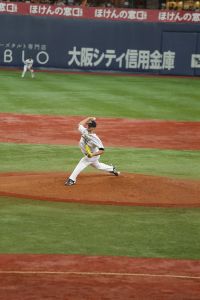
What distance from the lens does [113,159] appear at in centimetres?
1942

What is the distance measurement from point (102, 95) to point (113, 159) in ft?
45.7

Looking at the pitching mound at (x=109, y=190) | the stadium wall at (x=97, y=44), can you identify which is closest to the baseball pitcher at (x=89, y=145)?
the pitching mound at (x=109, y=190)

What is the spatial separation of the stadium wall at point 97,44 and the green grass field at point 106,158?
5417 millimetres

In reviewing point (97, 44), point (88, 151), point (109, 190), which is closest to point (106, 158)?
point (109, 190)

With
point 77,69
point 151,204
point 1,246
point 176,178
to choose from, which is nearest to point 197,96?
point 77,69

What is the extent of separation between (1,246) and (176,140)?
40.8ft

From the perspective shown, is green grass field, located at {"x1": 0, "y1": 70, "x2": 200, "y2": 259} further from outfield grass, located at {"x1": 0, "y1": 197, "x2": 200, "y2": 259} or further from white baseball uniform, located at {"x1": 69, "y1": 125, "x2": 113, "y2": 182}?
white baseball uniform, located at {"x1": 69, "y1": 125, "x2": 113, "y2": 182}

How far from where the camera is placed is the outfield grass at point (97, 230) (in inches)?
453

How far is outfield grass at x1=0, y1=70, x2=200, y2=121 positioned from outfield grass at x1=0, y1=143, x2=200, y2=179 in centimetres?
676

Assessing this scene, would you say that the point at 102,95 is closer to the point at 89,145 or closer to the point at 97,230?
the point at 89,145

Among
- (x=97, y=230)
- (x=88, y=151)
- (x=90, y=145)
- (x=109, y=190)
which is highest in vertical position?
(x=90, y=145)

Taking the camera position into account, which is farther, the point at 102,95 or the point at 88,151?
the point at 102,95

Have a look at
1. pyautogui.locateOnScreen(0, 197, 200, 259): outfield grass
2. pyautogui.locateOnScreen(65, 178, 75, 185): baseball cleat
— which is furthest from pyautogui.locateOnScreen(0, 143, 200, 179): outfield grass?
pyautogui.locateOnScreen(0, 197, 200, 259): outfield grass

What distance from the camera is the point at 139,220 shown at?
13203 millimetres
